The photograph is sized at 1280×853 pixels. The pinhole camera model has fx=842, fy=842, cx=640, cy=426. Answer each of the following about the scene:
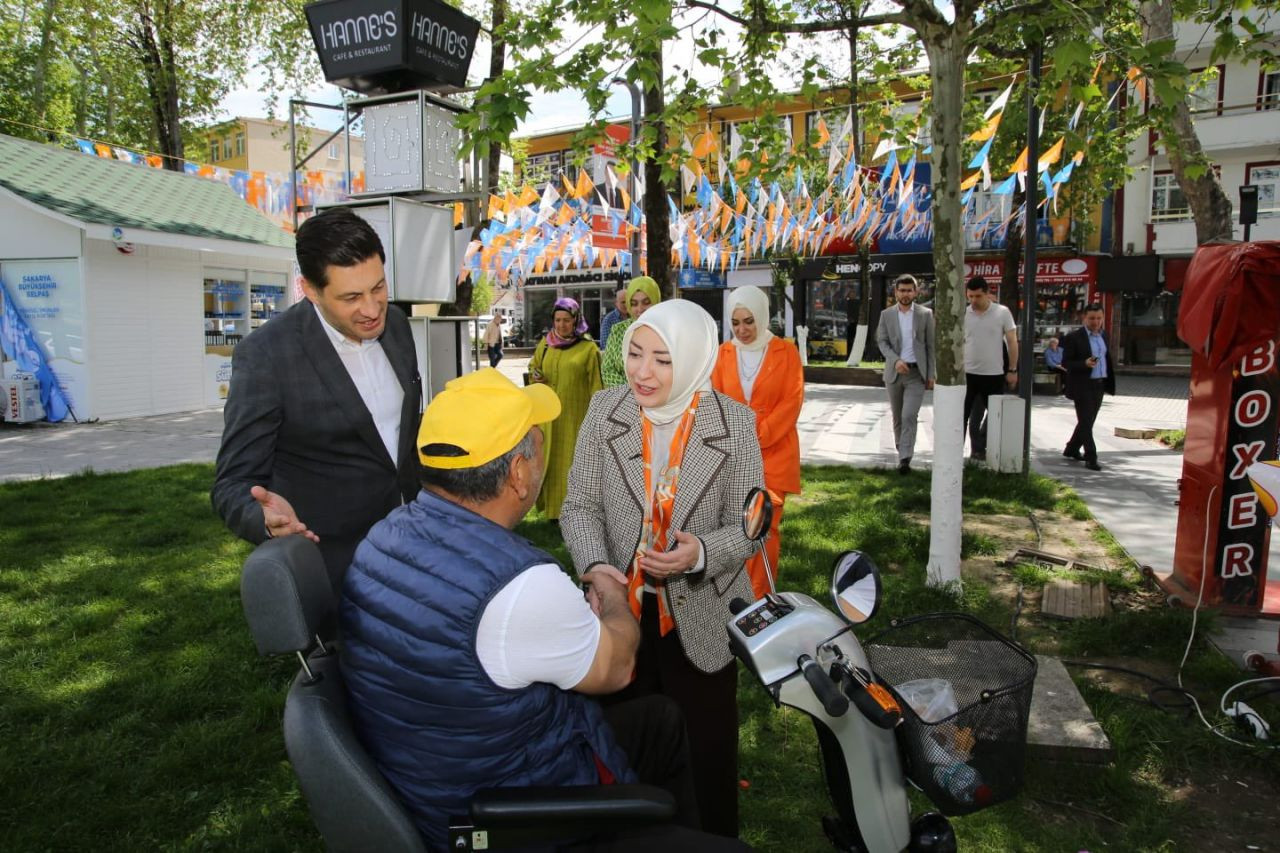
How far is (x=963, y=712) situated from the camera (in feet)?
5.97

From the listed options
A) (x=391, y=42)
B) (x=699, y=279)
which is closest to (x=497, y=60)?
(x=391, y=42)

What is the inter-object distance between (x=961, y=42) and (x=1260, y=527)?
3199mm

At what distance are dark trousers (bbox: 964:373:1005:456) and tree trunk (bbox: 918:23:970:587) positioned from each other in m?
4.11

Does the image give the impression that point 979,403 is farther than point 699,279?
No

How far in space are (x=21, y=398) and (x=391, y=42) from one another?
1139cm

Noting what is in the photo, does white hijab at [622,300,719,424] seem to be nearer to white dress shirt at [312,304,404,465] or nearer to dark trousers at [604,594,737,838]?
dark trousers at [604,594,737,838]

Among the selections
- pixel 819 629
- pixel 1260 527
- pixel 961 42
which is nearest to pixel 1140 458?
pixel 1260 527

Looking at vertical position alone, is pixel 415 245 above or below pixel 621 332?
above

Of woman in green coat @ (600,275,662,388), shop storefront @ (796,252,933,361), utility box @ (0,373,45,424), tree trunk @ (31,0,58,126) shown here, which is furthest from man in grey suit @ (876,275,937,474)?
tree trunk @ (31,0,58,126)

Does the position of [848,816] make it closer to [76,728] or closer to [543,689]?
[543,689]

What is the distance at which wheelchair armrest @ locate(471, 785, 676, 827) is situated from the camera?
5.25 ft

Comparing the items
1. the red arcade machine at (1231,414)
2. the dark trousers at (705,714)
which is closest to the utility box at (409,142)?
the dark trousers at (705,714)

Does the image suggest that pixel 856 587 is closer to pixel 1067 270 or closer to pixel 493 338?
pixel 493 338

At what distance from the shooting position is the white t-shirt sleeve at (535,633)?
1.63m
